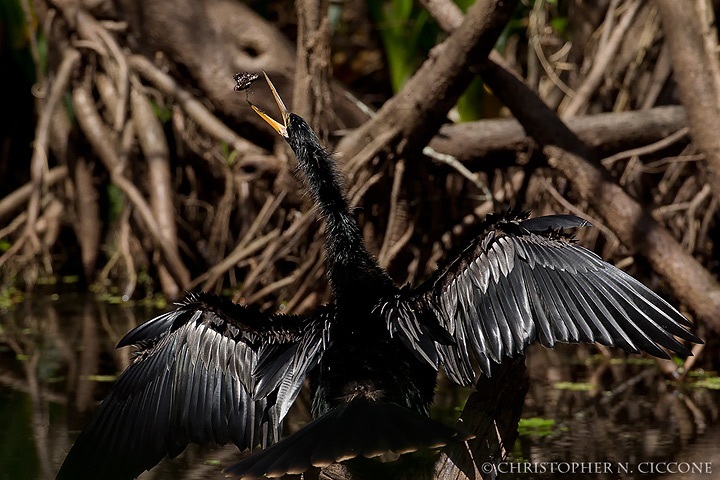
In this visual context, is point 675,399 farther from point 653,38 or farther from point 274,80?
point 274,80

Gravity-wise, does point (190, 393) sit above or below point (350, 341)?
below

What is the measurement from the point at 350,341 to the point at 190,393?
53 centimetres

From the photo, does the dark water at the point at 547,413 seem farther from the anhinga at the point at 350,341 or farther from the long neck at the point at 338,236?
the long neck at the point at 338,236

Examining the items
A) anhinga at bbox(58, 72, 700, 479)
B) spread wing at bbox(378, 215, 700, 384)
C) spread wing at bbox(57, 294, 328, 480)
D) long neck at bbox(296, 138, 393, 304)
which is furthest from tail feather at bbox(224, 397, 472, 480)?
long neck at bbox(296, 138, 393, 304)

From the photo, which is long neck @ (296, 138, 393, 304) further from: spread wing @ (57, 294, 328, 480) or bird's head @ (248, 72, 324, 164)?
spread wing @ (57, 294, 328, 480)

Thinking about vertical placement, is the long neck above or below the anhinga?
above

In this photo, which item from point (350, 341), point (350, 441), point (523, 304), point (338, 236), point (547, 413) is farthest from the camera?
point (547, 413)

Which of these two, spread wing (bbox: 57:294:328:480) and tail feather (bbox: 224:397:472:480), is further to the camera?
spread wing (bbox: 57:294:328:480)

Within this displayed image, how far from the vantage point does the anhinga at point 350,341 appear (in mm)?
3059

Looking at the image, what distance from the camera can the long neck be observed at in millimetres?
3592

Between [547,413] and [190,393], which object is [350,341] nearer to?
[190,393]

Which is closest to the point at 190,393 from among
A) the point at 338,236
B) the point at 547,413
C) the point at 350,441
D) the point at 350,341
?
the point at 350,341

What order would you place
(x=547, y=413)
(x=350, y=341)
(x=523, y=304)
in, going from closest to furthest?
(x=523, y=304), (x=350, y=341), (x=547, y=413)

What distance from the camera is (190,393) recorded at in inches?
140
